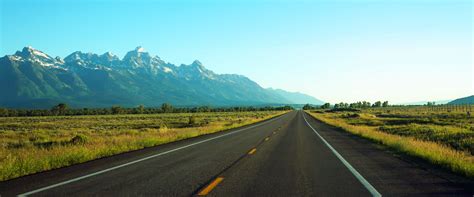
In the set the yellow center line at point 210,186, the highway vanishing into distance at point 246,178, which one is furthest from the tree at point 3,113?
the yellow center line at point 210,186

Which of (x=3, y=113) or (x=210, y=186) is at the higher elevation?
(x=210, y=186)

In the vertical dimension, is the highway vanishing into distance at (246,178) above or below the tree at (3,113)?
above

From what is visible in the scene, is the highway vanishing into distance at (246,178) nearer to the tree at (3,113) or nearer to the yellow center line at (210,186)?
the yellow center line at (210,186)

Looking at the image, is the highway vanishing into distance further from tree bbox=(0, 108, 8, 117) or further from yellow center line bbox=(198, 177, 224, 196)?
tree bbox=(0, 108, 8, 117)

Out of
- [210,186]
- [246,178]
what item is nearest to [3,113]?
[246,178]

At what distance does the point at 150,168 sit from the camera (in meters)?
11.6

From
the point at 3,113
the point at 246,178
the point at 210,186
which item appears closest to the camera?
the point at 210,186

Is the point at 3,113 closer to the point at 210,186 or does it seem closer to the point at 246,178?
the point at 246,178

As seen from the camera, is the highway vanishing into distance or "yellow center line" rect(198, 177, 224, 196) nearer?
"yellow center line" rect(198, 177, 224, 196)

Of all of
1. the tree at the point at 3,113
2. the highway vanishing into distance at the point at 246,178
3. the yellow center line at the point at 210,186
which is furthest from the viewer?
the tree at the point at 3,113

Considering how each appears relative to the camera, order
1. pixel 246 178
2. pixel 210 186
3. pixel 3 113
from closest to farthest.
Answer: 1. pixel 210 186
2. pixel 246 178
3. pixel 3 113

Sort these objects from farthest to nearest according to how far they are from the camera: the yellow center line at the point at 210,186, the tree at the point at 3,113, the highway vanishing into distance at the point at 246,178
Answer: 1. the tree at the point at 3,113
2. the highway vanishing into distance at the point at 246,178
3. the yellow center line at the point at 210,186

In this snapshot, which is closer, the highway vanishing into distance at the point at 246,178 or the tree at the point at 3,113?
the highway vanishing into distance at the point at 246,178

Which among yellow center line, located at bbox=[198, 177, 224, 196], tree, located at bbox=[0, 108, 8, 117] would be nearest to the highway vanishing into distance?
yellow center line, located at bbox=[198, 177, 224, 196]
